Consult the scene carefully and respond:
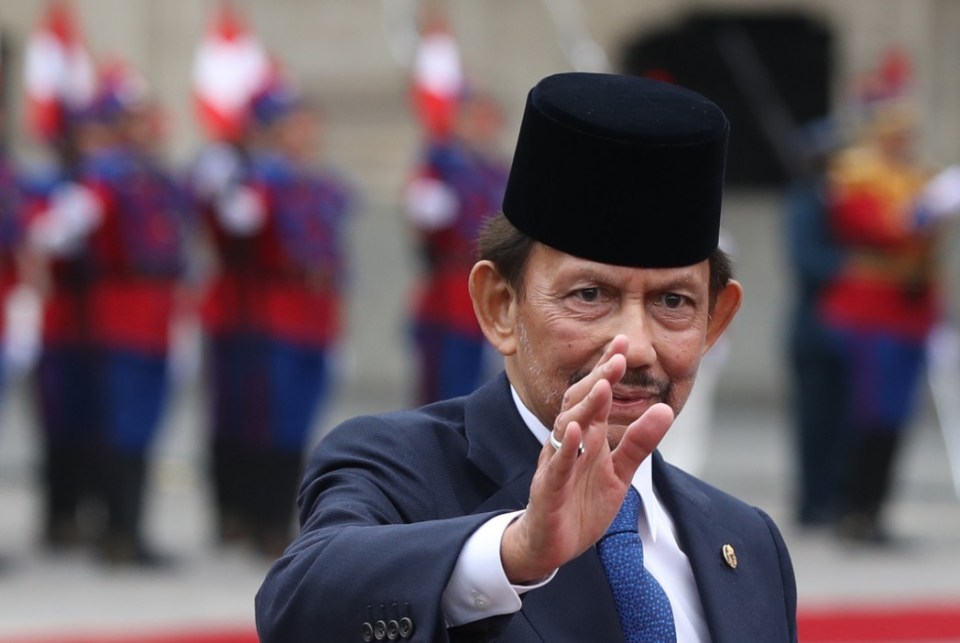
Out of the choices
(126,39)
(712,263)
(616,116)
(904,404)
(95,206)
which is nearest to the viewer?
(616,116)

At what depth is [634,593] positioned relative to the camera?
7.19 ft

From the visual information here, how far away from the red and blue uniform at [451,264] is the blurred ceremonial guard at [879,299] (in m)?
1.61

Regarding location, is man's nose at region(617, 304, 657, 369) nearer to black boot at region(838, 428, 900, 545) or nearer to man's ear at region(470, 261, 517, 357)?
man's ear at region(470, 261, 517, 357)

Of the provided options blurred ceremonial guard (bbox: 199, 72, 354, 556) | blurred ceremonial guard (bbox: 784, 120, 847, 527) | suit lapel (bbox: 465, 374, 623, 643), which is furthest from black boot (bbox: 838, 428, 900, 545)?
suit lapel (bbox: 465, 374, 623, 643)

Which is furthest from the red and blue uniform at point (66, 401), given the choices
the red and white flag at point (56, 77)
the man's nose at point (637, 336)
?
the man's nose at point (637, 336)

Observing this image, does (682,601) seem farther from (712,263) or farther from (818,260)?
(818,260)

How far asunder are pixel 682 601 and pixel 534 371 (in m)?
0.31

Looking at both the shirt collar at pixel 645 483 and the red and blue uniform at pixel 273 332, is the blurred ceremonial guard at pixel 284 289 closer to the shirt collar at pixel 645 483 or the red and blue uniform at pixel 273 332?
the red and blue uniform at pixel 273 332

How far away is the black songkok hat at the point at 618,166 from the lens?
2094mm

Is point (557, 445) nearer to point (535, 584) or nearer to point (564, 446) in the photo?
point (564, 446)

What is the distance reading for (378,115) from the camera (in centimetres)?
1487

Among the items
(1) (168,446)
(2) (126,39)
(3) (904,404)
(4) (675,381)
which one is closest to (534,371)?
(4) (675,381)

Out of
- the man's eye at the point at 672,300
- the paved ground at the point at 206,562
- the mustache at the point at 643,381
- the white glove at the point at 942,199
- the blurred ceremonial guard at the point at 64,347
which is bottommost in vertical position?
the paved ground at the point at 206,562

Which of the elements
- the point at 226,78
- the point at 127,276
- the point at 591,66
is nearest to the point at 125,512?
the point at 127,276
